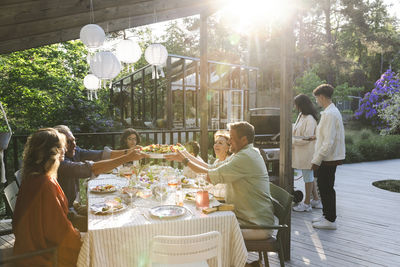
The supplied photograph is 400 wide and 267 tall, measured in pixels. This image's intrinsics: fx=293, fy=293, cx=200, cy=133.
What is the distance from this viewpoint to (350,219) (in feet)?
14.0

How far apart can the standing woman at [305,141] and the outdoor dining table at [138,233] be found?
2725 mm

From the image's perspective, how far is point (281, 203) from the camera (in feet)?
8.39

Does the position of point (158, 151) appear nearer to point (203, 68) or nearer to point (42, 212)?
point (42, 212)

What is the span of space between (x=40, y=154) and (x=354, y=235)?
366cm

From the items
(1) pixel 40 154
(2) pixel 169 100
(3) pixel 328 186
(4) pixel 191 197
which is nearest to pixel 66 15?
(1) pixel 40 154

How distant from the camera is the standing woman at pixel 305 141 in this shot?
4.51 meters

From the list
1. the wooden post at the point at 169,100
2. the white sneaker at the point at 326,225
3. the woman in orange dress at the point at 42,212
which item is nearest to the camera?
the woman in orange dress at the point at 42,212

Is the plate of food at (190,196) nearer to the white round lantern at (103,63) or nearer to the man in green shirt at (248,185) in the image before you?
the man in green shirt at (248,185)

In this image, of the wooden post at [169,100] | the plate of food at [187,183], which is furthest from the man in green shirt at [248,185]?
the wooden post at [169,100]

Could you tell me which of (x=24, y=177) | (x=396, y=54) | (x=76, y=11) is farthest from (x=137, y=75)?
(x=396, y=54)

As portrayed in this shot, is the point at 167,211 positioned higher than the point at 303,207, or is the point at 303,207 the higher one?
the point at 167,211

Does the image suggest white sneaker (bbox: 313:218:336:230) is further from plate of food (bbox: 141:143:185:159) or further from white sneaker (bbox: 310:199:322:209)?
plate of food (bbox: 141:143:185:159)

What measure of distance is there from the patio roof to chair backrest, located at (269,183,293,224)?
2776mm

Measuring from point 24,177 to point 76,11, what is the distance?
93.3 inches
